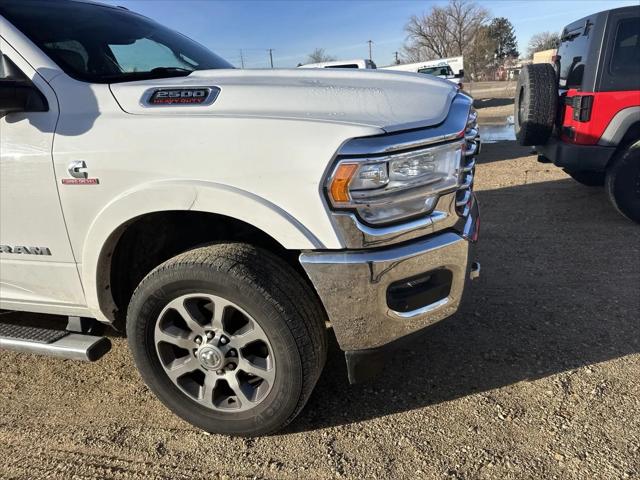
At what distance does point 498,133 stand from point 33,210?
13.5 metres

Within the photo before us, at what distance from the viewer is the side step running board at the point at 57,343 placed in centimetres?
250

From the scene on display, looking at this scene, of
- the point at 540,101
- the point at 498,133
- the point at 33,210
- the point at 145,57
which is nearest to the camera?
the point at 33,210

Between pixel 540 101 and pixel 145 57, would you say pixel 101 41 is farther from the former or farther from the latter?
pixel 540 101

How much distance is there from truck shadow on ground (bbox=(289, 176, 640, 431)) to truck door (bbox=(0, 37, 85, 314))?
1.43 meters

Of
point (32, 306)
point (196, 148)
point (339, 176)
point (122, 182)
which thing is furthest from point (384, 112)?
point (32, 306)

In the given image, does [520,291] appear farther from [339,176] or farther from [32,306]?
[32,306]

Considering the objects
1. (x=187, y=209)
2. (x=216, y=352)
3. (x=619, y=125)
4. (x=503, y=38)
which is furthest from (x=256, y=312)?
(x=503, y=38)

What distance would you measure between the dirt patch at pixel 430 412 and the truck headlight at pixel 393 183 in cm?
65

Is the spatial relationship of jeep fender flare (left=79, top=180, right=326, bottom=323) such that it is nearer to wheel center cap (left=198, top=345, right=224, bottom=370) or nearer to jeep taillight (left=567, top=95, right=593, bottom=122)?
wheel center cap (left=198, top=345, right=224, bottom=370)

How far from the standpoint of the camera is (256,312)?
2145mm

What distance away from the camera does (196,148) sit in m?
2.10

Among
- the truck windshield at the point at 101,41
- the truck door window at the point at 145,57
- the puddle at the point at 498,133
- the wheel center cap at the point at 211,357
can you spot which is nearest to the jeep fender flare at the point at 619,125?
the truck windshield at the point at 101,41

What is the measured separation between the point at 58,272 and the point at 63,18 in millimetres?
1448

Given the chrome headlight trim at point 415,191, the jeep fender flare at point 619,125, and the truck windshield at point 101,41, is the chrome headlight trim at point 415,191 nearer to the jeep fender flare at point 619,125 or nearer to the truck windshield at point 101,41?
the truck windshield at point 101,41
